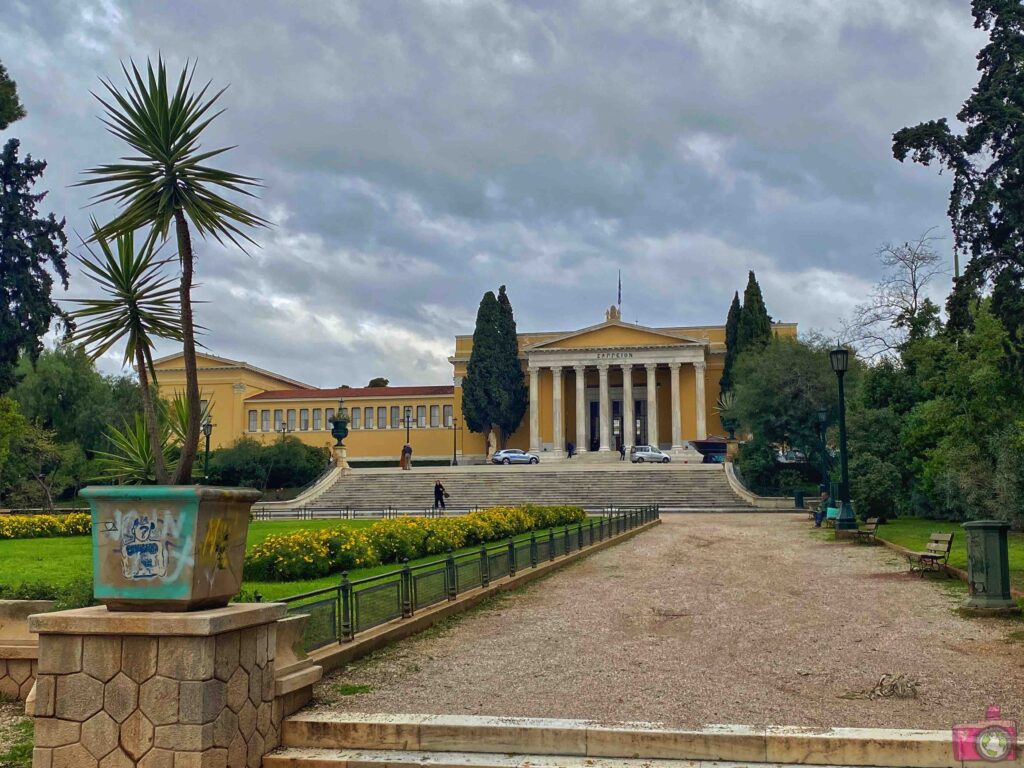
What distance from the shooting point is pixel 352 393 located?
247 ft

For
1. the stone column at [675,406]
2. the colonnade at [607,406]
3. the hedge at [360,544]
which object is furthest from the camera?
the colonnade at [607,406]

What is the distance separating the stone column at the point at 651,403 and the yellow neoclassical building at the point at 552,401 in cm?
8

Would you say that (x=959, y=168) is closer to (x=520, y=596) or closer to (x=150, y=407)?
(x=520, y=596)

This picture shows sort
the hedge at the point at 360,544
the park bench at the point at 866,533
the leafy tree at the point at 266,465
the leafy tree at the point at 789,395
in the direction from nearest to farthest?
the hedge at the point at 360,544
the park bench at the point at 866,533
the leafy tree at the point at 789,395
the leafy tree at the point at 266,465

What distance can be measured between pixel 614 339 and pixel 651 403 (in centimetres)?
582

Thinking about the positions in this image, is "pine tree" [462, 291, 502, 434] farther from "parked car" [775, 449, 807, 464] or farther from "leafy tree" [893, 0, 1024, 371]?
"leafy tree" [893, 0, 1024, 371]

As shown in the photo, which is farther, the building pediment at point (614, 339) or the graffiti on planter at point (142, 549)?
the building pediment at point (614, 339)

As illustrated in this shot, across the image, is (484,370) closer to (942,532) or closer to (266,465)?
(266,465)

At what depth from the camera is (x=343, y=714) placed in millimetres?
6812

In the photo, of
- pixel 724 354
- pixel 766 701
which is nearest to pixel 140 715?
pixel 766 701

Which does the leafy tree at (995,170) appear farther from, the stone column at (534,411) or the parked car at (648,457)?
the stone column at (534,411)

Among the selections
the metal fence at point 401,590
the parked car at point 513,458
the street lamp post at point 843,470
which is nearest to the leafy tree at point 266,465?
the parked car at point 513,458

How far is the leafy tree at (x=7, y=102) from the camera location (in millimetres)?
32688

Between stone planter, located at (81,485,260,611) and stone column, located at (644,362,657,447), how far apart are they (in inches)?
2532
